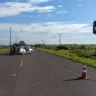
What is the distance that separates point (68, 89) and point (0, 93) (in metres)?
2.75

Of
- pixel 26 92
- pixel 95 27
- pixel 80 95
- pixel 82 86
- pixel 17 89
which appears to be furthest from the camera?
pixel 82 86

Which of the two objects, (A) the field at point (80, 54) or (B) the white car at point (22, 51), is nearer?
(A) the field at point (80, 54)

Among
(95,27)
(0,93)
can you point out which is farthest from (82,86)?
(95,27)

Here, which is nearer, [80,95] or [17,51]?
[80,95]

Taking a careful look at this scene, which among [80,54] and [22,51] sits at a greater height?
[22,51]

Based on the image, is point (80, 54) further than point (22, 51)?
Yes

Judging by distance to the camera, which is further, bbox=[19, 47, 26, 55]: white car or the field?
bbox=[19, 47, 26, 55]: white car

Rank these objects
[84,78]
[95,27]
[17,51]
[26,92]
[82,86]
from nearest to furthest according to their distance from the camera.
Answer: [95,27] → [26,92] → [82,86] → [84,78] → [17,51]

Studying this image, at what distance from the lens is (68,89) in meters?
11.7

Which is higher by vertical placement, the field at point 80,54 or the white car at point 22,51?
the white car at point 22,51

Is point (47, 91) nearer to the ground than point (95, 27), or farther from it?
nearer to the ground

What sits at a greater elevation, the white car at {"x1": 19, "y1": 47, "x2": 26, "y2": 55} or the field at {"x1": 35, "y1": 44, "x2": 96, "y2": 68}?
the white car at {"x1": 19, "y1": 47, "x2": 26, "y2": 55}

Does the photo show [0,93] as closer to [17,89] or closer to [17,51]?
[17,89]

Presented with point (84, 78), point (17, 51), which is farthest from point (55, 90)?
point (17, 51)
